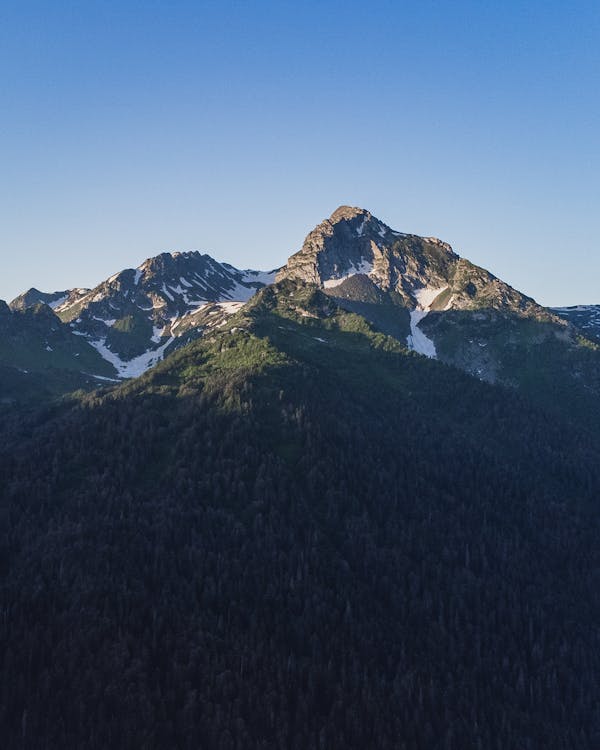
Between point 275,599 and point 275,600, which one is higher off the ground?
point 275,599

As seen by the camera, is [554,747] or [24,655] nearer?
[24,655]

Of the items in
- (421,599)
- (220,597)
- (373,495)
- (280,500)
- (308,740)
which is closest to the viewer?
(308,740)

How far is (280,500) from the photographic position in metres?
166

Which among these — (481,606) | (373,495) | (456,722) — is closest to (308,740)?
(456,722)

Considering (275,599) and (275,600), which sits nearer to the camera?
(275,600)

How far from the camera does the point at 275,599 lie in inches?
5389

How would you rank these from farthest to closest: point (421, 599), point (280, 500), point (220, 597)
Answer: point (280, 500), point (421, 599), point (220, 597)

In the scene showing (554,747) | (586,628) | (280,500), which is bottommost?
(554,747)

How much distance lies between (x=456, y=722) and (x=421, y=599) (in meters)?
35.4

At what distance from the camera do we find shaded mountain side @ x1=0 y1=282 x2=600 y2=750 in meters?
110

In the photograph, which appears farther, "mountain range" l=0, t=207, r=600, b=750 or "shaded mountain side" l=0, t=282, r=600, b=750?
"shaded mountain side" l=0, t=282, r=600, b=750

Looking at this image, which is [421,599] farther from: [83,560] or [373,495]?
[83,560]

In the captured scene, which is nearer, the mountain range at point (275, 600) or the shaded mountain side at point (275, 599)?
the mountain range at point (275, 600)

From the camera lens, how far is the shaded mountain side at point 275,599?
360ft
